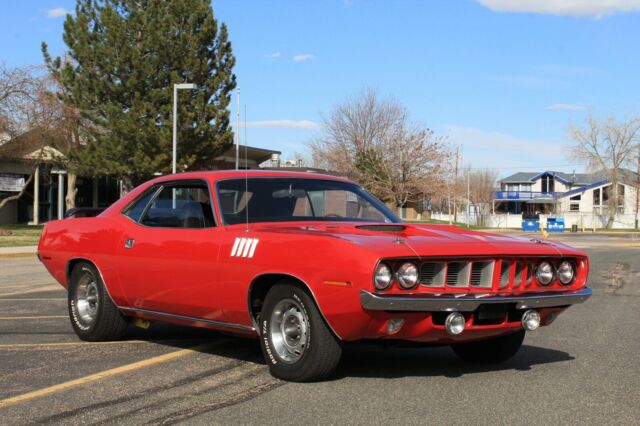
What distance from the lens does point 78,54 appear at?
32531 millimetres

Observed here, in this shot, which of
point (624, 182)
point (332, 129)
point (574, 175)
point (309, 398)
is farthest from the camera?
point (574, 175)

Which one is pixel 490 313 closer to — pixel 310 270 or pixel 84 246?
pixel 310 270

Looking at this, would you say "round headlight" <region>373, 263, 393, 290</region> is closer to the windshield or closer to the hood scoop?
the hood scoop

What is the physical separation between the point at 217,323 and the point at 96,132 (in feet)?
96.1

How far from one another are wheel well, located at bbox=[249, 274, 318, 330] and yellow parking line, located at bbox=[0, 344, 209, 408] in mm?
1034

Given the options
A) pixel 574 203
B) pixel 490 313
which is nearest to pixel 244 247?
pixel 490 313

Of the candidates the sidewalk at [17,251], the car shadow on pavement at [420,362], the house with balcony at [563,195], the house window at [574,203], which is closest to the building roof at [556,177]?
the house with balcony at [563,195]

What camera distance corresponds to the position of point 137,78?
107ft

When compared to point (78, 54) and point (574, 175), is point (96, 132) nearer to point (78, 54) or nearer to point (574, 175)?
point (78, 54)

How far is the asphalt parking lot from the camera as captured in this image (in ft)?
14.9

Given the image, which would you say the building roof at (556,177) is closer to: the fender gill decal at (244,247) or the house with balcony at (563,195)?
the house with balcony at (563,195)

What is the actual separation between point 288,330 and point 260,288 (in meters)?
0.42

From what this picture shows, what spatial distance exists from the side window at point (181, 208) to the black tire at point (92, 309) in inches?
32.5

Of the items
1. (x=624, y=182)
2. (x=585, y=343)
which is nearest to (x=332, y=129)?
(x=624, y=182)
